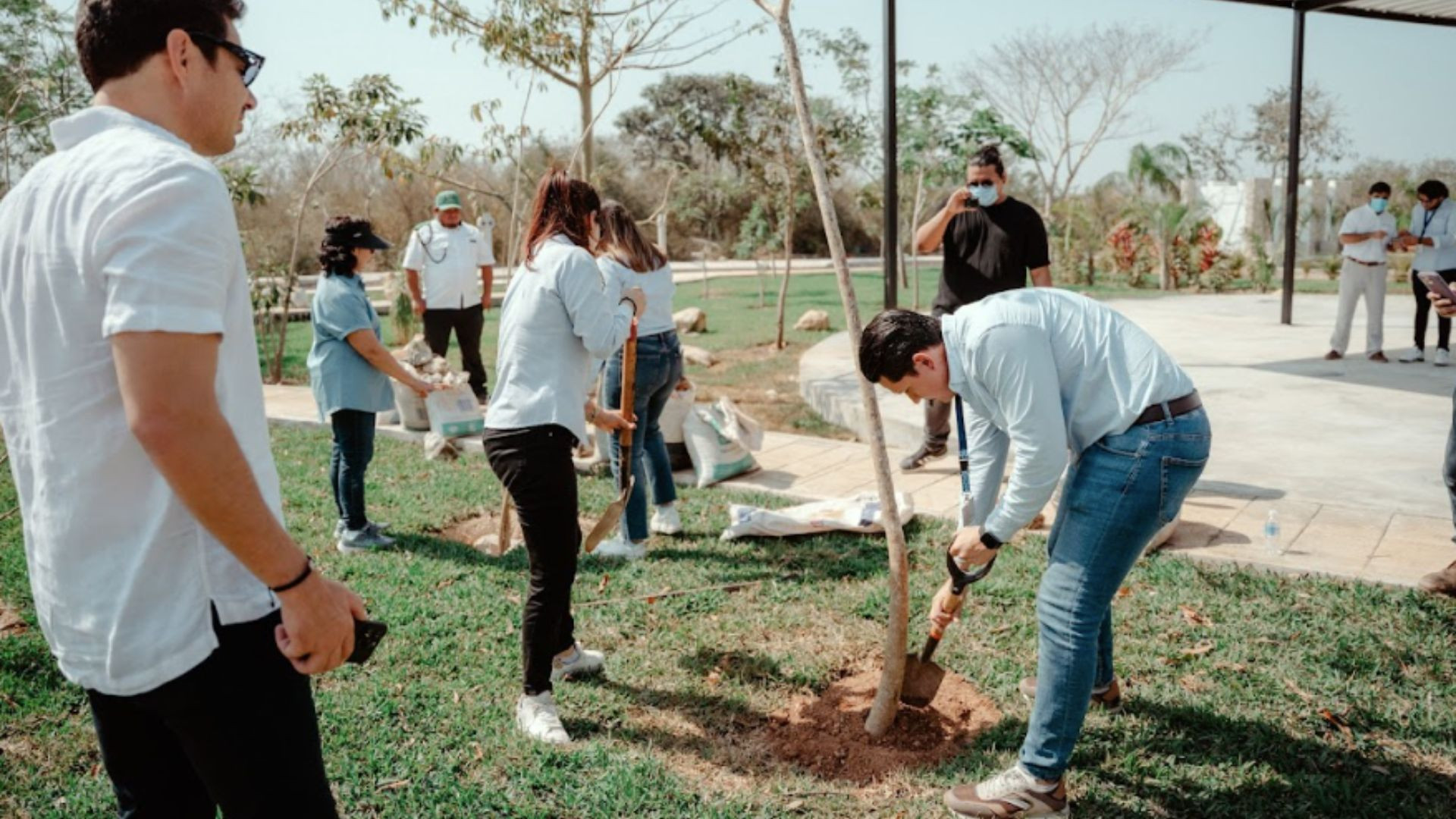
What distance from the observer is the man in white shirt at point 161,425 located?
1.30 meters

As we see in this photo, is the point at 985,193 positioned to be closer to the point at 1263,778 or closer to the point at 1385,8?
the point at 1263,778

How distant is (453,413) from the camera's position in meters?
7.29

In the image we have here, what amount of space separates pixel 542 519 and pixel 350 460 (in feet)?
7.87

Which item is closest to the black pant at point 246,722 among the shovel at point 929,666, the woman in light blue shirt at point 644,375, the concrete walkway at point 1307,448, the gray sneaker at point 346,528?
the shovel at point 929,666

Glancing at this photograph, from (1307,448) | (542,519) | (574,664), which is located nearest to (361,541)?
(574,664)

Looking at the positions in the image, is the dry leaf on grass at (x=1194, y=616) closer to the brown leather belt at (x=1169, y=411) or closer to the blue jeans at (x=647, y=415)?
the brown leather belt at (x=1169, y=411)

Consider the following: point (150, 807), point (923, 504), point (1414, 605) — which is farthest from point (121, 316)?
point (923, 504)

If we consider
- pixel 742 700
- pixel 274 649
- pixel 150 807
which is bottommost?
pixel 742 700

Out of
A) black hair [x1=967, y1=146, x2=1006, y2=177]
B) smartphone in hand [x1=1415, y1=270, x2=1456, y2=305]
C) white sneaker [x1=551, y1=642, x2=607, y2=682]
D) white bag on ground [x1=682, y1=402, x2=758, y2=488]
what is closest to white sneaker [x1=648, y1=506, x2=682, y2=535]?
white bag on ground [x1=682, y1=402, x2=758, y2=488]

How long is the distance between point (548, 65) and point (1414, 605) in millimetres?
6204

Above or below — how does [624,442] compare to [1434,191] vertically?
below

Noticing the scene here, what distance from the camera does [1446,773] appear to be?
9.43 ft

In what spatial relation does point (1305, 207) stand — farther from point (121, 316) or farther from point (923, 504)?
point (121, 316)

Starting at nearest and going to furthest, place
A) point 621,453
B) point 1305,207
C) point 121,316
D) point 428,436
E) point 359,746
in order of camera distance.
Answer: point 121,316 → point 359,746 → point 621,453 → point 428,436 → point 1305,207
